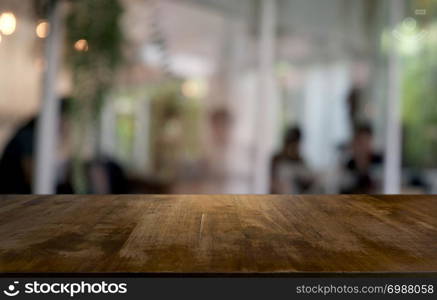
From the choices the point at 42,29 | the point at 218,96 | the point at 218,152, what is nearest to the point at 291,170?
the point at 218,152

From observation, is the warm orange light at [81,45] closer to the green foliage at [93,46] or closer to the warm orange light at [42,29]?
the green foliage at [93,46]

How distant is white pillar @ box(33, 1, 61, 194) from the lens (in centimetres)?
363

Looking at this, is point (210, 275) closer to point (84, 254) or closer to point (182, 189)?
point (84, 254)

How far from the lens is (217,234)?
942mm

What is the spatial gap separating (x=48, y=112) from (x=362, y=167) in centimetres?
212

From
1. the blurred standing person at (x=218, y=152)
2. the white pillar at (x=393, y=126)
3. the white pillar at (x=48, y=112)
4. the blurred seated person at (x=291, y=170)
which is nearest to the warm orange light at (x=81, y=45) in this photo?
the white pillar at (x=48, y=112)

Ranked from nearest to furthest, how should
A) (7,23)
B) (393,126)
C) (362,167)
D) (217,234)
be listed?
(217,234)
(7,23)
(362,167)
(393,126)

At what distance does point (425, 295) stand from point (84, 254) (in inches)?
16.5

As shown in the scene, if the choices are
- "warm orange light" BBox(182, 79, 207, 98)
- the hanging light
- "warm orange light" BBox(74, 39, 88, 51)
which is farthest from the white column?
the hanging light

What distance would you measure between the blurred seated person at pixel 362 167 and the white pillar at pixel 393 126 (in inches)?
3.0

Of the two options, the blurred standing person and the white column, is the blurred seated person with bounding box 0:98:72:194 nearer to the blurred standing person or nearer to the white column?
the blurred standing person

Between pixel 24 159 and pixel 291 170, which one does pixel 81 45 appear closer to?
pixel 24 159

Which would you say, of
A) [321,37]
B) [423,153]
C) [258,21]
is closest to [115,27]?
[258,21]

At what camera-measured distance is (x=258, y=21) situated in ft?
13.3
